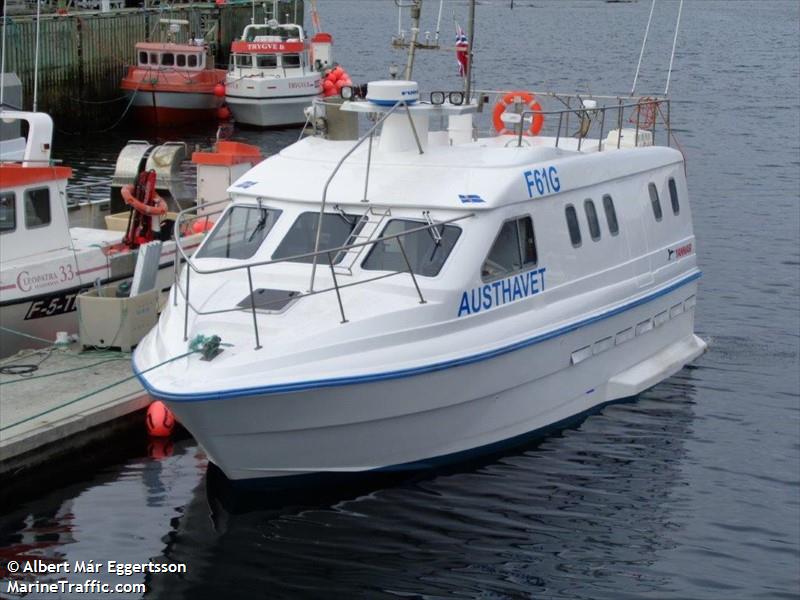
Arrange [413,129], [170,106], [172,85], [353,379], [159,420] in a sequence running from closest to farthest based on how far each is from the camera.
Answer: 1. [353,379]
2. [413,129]
3. [159,420]
4. [172,85]
5. [170,106]

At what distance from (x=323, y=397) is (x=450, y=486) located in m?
2.10

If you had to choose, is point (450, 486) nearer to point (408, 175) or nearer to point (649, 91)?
point (408, 175)

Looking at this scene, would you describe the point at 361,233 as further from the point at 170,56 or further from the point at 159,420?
the point at 170,56

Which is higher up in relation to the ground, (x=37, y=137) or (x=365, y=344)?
(x=37, y=137)

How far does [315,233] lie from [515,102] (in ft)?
14.6

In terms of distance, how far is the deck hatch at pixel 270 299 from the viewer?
35.9 ft

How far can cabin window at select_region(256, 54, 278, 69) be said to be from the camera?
40094mm

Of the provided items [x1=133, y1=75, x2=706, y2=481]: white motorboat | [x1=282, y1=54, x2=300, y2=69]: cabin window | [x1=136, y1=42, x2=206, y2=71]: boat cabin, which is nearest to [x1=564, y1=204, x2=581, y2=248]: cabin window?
[x1=133, y1=75, x2=706, y2=481]: white motorboat

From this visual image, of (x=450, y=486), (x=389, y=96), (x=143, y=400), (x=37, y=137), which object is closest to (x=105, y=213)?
(x=37, y=137)

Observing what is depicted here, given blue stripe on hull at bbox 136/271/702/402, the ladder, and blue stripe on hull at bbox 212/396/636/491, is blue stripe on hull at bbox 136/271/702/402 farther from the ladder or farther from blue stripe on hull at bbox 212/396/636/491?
the ladder

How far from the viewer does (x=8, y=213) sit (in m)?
14.9

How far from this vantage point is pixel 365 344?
10.6 meters

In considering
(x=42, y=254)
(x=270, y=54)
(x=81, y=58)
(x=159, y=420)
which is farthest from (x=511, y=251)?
(x=81, y=58)

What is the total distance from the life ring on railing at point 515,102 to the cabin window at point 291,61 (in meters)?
25.3
